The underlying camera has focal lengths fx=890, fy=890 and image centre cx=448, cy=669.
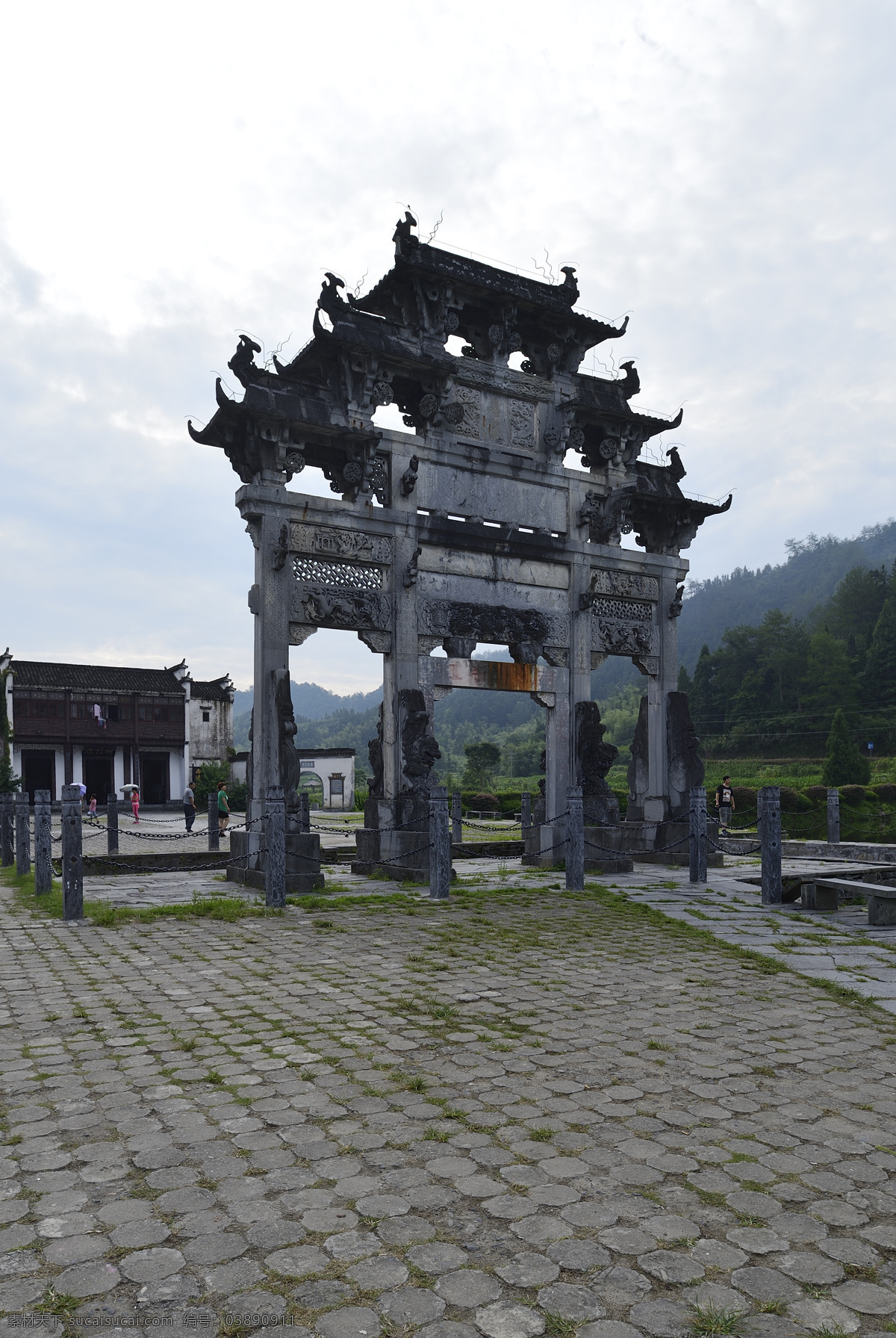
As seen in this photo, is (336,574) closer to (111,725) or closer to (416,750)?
(416,750)

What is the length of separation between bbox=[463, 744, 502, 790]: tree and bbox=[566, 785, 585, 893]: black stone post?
104 feet

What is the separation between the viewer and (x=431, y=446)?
13.3 m

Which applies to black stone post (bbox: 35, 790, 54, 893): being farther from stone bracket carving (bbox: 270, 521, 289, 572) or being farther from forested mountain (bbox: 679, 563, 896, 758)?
forested mountain (bbox: 679, 563, 896, 758)

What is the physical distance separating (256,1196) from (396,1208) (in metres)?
0.50

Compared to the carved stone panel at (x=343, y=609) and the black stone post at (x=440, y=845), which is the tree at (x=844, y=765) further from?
the black stone post at (x=440, y=845)

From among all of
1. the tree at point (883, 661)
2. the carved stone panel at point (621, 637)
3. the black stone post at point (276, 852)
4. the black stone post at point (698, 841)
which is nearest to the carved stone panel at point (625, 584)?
the carved stone panel at point (621, 637)

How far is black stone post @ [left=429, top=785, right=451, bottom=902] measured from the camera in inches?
413

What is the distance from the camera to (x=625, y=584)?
15422mm

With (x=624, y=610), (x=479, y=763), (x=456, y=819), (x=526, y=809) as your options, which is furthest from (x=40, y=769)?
(x=624, y=610)

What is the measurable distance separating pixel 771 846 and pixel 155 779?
125ft

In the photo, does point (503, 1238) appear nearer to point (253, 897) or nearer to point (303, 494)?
point (253, 897)

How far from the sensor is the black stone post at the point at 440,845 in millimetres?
10500

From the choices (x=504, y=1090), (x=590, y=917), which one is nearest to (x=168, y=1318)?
(x=504, y=1090)

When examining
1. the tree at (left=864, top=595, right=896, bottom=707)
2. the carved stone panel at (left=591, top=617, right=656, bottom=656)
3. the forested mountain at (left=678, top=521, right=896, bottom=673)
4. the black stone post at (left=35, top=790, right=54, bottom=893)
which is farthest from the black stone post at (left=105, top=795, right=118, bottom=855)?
the forested mountain at (left=678, top=521, right=896, bottom=673)
